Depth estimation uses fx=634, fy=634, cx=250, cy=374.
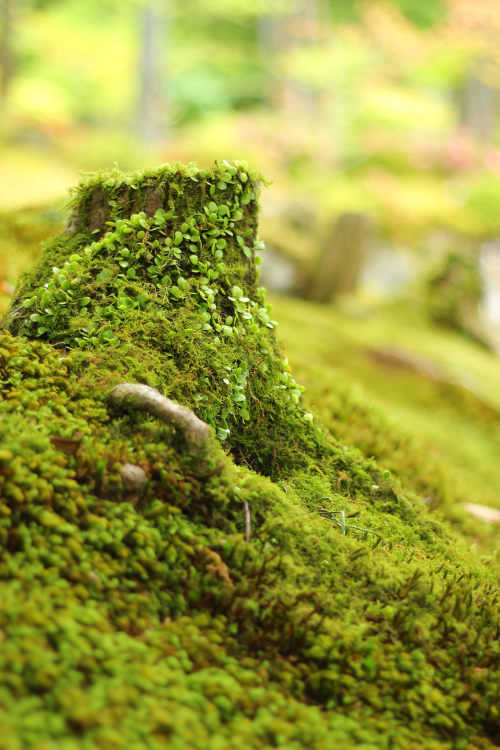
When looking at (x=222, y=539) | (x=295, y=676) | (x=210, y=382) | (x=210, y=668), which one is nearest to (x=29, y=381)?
(x=210, y=382)

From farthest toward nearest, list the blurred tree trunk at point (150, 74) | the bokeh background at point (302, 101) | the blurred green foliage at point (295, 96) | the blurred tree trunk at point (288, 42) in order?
the blurred tree trunk at point (288, 42) → the blurred tree trunk at point (150, 74) → the blurred green foliage at point (295, 96) → the bokeh background at point (302, 101)

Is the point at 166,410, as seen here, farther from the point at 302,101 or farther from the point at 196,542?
the point at 302,101


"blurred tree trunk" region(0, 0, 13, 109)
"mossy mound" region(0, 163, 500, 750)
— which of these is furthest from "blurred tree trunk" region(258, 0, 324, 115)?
"mossy mound" region(0, 163, 500, 750)

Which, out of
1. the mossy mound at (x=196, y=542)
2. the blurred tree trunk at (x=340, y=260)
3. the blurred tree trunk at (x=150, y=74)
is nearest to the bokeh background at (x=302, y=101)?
the blurred tree trunk at (x=150, y=74)

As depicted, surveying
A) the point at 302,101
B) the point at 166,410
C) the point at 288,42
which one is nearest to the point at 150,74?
the point at 288,42

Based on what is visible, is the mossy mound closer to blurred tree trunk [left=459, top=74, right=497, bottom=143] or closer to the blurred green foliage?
the blurred green foliage

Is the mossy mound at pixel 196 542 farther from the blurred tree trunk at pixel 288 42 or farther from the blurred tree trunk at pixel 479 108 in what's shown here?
the blurred tree trunk at pixel 479 108
